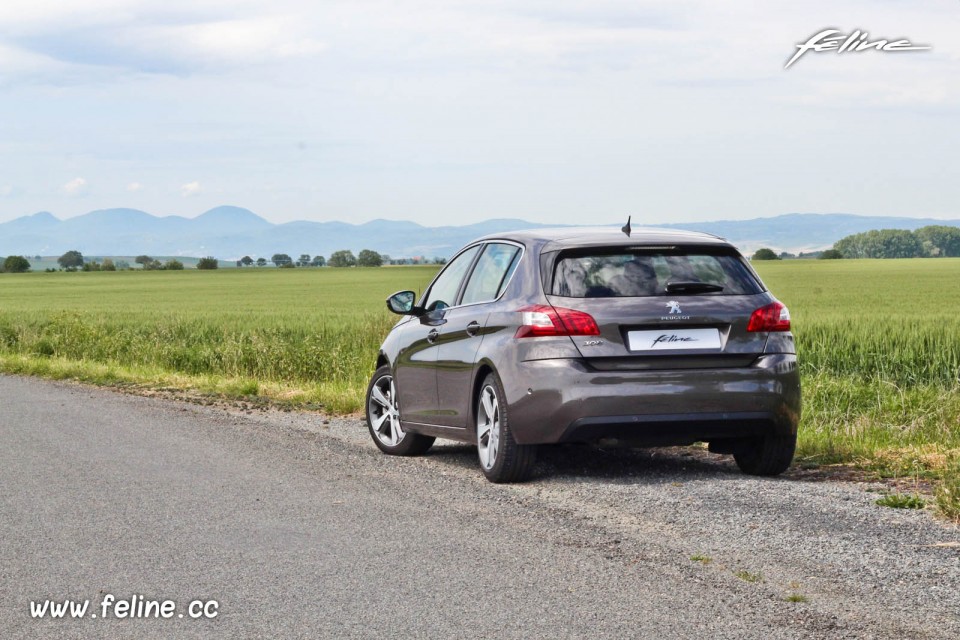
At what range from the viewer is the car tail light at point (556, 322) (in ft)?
27.1

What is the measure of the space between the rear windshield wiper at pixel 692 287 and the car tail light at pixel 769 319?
304mm

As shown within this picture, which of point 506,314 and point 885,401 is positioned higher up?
point 506,314

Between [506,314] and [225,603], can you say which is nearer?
[225,603]

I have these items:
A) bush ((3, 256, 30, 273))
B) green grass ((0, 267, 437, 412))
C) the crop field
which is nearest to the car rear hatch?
the crop field

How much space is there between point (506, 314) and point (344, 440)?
11.6ft

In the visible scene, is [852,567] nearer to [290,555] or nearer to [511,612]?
[511,612]

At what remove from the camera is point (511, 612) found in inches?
214

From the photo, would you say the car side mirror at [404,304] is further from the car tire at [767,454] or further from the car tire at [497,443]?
the car tire at [767,454]

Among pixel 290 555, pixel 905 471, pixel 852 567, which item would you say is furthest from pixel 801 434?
pixel 290 555

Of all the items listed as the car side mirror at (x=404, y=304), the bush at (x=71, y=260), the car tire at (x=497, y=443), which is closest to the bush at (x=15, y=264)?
the bush at (x=71, y=260)

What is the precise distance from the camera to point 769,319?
335 inches

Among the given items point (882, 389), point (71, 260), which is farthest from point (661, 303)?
point (71, 260)

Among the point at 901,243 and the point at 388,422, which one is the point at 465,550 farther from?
the point at 901,243

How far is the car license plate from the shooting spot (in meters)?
8.25
